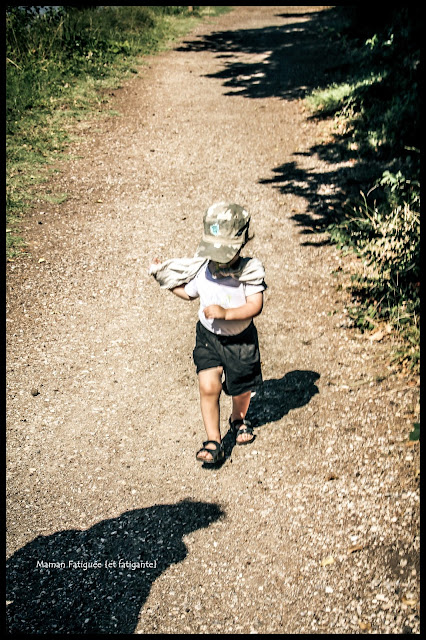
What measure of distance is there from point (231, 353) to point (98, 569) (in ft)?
4.76

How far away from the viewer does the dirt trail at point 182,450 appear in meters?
3.10

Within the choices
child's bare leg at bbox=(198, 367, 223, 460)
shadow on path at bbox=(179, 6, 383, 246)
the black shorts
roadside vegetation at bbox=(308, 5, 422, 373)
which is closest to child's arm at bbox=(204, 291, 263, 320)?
the black shorts

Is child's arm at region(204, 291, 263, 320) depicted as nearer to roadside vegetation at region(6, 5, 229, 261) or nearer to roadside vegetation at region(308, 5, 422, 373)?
roadside vegetation at region(308, 5, 422, 373)

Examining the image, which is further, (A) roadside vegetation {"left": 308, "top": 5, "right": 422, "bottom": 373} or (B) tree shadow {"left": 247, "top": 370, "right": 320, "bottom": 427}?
(A) roadside vegetation {"left": 308, "top": 5, "right": 422, "bottom": 373}

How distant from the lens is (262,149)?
9102 mm

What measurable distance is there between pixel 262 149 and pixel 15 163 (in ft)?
12.0

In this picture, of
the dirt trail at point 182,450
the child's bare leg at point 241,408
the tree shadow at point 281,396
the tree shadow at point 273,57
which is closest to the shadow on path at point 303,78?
the tree shadow at point 273,57

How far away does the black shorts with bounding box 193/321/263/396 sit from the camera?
369cm

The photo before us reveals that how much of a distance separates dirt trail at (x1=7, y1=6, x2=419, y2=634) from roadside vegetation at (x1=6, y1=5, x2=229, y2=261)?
19.3 inches

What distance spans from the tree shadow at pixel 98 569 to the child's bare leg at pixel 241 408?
22.8 inches

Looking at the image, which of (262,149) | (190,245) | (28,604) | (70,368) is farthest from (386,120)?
(28,604)

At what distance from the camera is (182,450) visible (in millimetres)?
4020

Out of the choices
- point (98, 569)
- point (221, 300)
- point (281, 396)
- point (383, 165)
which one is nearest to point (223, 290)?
point (221, 300)

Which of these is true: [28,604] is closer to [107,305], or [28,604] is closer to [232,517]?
[232,517]
